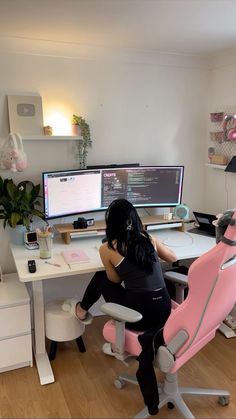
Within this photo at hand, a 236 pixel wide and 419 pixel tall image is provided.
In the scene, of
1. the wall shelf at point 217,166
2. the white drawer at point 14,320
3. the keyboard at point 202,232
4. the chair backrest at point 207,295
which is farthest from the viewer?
the wall shelf at point 217,166

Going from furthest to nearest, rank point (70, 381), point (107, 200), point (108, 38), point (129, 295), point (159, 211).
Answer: point (159, 211), point (107, 200), point (108, 38), point (70, 381), point (129, 295)

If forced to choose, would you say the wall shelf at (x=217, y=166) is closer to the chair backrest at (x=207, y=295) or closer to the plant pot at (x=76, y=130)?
the plant pot at (x=76, y=130)

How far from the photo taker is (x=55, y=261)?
2297mm

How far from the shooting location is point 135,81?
2920 mm

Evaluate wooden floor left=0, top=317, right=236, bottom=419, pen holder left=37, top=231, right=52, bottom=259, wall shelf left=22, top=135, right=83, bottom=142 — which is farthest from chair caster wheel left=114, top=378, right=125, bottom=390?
wall shelf left=22, top=135, right=83, bottom=142

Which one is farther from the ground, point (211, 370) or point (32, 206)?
point (32, 206)

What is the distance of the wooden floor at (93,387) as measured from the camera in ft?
6.59

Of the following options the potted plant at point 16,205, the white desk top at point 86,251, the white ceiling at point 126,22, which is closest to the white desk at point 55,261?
the white desk top at point 86,251

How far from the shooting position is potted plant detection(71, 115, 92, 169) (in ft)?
8.93

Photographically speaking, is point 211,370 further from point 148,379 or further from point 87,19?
point 87,19

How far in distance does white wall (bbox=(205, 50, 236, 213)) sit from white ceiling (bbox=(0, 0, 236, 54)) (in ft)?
0.73

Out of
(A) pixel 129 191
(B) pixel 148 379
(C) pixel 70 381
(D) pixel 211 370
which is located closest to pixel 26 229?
(A) pixel 129 191

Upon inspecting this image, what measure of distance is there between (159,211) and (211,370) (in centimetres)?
133

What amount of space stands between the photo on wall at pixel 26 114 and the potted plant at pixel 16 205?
0.38 metres
